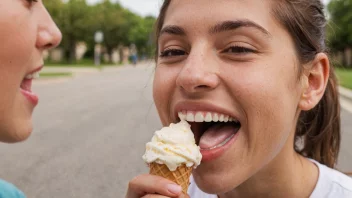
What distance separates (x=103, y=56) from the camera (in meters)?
72.1

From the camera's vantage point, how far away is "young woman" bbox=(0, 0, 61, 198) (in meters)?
1.64

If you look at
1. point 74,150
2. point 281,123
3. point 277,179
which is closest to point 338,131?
point 277,179

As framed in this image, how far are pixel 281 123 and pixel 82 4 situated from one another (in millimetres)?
47200

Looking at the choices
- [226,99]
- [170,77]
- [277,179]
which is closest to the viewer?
[226,99]

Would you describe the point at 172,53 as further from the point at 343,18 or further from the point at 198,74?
the point at 343,18

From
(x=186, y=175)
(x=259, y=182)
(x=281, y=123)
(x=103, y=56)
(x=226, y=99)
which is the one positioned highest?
(x=226, y=99)

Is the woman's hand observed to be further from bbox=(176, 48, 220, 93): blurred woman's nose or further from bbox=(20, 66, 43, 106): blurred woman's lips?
bbox=(20, 66, 43, 106): blurred woman's lips

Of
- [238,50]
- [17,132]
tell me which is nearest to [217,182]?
[238,50]

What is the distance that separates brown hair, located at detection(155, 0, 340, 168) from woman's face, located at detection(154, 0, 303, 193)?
80mm

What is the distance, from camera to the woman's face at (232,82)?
1923 mm

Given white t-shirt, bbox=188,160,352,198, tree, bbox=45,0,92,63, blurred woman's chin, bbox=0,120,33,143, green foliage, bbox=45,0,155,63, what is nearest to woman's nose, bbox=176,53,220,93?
blurred woman's chin, bbox=0,120,33,143

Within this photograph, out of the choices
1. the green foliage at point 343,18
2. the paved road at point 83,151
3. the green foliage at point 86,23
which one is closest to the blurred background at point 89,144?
the paved road at point 83,151

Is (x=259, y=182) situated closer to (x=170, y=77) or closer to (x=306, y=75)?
(x=306, y=75)

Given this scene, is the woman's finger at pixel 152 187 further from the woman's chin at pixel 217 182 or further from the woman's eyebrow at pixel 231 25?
the woman's eyebrow at pixel 231 25
